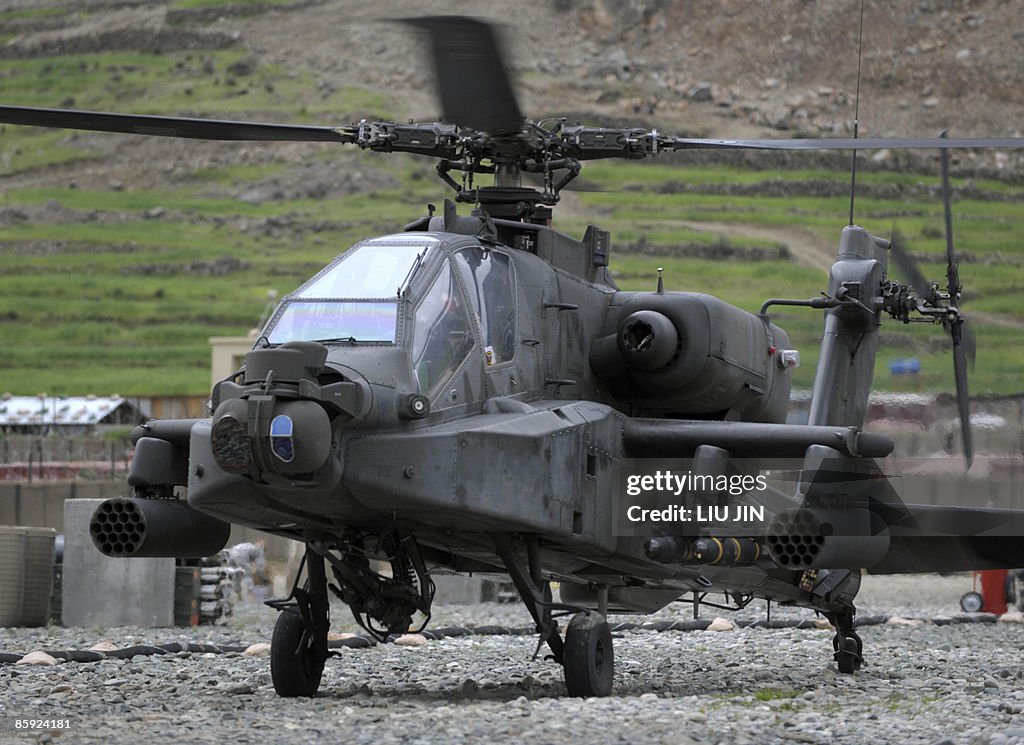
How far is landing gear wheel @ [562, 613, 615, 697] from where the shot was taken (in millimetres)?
11203

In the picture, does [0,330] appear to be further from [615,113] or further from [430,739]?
A: [430,739]

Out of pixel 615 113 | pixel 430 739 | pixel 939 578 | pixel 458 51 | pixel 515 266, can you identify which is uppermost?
pixel 615 113

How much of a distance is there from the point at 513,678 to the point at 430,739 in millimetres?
4245

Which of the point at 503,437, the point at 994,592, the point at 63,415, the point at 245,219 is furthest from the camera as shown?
the point at 245,219

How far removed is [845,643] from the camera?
14414 millimetres

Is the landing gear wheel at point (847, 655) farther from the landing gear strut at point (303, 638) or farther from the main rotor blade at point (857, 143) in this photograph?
the landing gear strut at point (303, 638)

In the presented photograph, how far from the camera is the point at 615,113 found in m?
96.5

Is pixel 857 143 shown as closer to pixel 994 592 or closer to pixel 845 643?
pixel 845 643

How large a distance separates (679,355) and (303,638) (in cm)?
336

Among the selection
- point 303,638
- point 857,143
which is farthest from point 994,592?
point 303,638

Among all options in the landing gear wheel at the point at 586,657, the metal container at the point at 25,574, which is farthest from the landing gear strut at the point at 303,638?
the metal container at the point at 25,574

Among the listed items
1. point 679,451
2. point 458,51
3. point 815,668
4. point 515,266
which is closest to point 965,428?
point 815,668

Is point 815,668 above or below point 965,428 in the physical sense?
below

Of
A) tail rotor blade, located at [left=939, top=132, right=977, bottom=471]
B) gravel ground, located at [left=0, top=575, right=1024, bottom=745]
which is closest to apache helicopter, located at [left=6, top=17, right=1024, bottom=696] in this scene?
tail rotor blade, located at [left=939, top=132, right=977, bottom=471]
